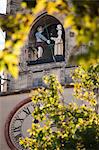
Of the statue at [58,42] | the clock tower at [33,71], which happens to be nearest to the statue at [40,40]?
the clock tower at [33,71]

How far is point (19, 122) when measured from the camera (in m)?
14.6

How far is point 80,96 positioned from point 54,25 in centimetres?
626

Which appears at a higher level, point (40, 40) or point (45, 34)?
point (45, 34)

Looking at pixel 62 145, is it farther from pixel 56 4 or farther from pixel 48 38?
pixel 48 38

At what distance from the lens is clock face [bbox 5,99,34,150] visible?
14.5m

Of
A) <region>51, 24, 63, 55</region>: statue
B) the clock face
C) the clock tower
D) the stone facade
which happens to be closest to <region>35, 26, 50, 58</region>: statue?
the clock tower

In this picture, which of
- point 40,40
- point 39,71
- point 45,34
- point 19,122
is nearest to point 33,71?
point 39,71

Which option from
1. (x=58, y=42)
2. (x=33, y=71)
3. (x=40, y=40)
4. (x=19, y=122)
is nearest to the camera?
(x=19, y=122)

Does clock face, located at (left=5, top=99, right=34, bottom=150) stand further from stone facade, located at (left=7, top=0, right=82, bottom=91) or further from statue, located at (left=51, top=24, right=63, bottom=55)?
statue, located at (left=51, top=24, right=63, bottom=55)

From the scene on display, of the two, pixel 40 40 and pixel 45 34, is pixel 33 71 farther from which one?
pixel 45 34

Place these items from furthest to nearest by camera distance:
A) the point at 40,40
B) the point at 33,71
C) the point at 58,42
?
the point at 40,40, the point at 58,42, the point at 33,71

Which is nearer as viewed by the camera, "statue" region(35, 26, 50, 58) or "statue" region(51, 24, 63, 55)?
"statue" region(51, 24, 63, 55)

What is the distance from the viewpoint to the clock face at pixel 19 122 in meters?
14.5

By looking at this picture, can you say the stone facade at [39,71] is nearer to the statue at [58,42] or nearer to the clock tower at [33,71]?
the clock tower at [33,71]
